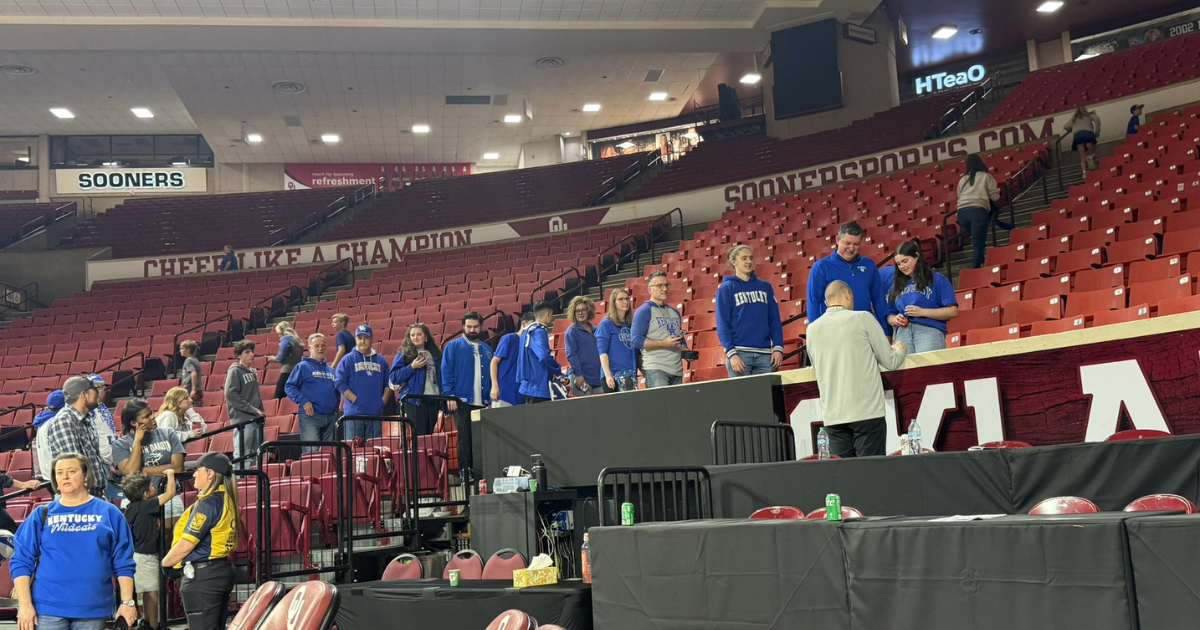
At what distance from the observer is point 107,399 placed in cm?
1452

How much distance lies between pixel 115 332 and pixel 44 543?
1353 centimetres

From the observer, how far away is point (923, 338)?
6.09m

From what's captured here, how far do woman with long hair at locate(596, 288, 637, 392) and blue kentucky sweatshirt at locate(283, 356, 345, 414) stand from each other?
2.88m

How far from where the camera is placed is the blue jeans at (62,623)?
4.64m

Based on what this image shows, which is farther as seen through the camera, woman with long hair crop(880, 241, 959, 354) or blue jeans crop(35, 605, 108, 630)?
woman with long hair crop(880, 241, 959, 354)

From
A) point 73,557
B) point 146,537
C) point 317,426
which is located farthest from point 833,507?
point 317,426

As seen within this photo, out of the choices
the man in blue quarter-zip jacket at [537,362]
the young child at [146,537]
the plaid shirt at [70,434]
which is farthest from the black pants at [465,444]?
the plaid shirt at [70,434]

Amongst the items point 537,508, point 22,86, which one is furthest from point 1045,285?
point 22,86

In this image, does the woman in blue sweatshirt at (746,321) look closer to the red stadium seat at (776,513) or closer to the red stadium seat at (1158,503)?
the red stadium seat at (776,513)

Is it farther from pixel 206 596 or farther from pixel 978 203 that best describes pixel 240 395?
pixel 978 203

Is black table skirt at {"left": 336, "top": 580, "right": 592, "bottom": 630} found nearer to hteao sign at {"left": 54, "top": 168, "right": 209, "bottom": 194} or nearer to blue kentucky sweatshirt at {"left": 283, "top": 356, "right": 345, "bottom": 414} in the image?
blue kentucky sweatshirt at {"left": 283, "top": 356, "right": 345, "bottom": 414}

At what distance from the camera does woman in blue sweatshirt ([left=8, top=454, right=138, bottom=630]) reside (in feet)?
15.2

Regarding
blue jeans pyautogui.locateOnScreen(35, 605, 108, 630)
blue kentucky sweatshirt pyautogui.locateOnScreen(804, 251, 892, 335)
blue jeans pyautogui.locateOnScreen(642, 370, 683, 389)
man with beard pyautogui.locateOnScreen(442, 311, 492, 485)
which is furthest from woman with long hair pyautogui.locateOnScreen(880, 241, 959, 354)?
blue jeans pyautogui.locateOnScreen(35, 605, 108, 630)

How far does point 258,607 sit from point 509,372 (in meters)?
4.85
